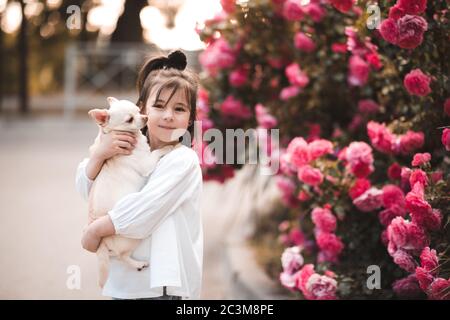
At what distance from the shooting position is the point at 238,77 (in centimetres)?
482

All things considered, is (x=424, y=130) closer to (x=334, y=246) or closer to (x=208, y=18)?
(x=334, y=246)

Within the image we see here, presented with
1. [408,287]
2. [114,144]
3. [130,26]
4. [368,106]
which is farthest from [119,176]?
[130,26]

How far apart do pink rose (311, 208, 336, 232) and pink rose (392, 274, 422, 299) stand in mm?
478

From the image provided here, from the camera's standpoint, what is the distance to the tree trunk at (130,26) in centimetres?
1909

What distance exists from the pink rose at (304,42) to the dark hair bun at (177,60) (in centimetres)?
214

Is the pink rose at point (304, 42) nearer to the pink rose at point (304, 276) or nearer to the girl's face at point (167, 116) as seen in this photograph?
the pink rose at point (304, 276)

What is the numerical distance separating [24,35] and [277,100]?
48.5 feet

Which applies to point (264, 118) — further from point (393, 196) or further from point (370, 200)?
Result: point (393, 196)

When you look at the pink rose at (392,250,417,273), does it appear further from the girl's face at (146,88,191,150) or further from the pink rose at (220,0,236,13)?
the pink rose at (220,0,236,13)

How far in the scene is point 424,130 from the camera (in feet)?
11.3

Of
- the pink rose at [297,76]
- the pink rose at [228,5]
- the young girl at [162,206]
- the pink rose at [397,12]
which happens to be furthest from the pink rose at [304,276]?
the pink rose at [228,5]

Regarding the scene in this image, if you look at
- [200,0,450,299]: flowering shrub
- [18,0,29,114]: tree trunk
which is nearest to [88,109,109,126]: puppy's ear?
[200,0,450,299]: flowering shrub

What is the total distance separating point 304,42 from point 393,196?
1.56 m
